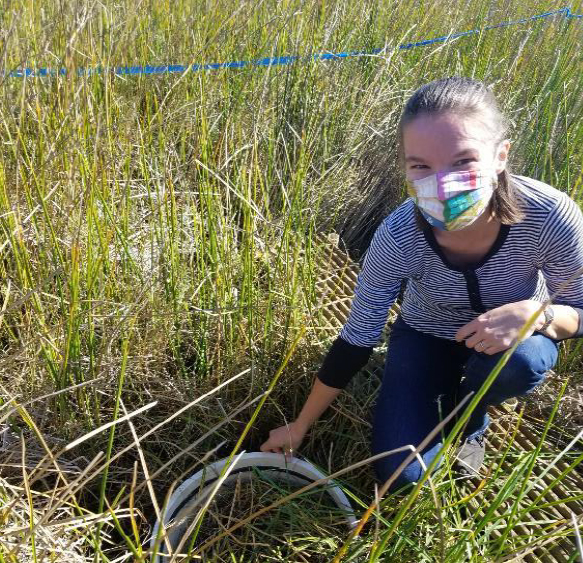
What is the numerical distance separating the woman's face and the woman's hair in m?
0.02

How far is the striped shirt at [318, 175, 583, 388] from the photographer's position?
3.95 ft

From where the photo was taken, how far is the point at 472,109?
1.12 m

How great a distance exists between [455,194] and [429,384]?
0.50 metres

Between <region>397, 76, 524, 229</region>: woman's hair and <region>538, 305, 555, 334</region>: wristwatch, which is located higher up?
<region>397, 76, 524, 229</region>: woman's hair

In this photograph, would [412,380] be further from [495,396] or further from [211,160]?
[211,160]

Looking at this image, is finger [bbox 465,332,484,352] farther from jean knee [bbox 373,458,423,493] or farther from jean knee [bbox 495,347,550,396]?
jean knee [bbox 373,458,423,493]

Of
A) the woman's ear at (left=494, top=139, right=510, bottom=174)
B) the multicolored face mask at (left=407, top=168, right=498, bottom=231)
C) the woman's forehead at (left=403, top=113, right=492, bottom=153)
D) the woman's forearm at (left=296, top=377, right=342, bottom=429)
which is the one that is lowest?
the woman's forearm at (left=296, top=377, right=342, bottom=429)

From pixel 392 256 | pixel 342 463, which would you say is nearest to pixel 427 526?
pixel 342 463

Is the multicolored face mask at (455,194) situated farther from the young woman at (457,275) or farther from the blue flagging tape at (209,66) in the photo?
the blue flagging tape at (209,66)

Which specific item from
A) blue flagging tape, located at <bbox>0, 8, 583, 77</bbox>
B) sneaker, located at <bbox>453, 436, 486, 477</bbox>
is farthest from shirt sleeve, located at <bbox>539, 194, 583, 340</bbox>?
blue flagging tape, located at <bbox>0, 8, 583, 77</bbox>

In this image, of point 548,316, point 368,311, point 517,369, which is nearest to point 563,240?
point 548,316

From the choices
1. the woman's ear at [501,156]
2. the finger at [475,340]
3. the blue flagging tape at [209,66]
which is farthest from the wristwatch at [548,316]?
the blue flagging tape at [209,66]

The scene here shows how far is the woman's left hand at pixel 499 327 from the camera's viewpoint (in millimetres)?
1117

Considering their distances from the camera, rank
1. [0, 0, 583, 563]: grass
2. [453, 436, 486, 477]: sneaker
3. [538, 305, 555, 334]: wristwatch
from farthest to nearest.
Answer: [453, 436, 486, 477]: sneaker < [538, 305, 555, 334]: wristwatch < [0, 0, 583, 563]: grass
